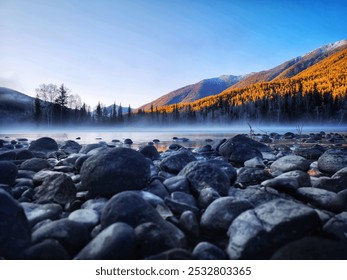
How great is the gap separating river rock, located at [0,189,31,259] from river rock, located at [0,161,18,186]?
7.22 ft

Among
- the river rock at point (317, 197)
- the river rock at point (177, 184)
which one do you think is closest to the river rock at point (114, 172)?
the river rock at point (177, 184)

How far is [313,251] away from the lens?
74.9 inches

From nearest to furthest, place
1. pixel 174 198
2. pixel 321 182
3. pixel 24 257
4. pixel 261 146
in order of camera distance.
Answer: pixel 24 257
pixel 174 198
pixel 321 182
pixel 261 146

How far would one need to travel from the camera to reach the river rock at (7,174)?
443 cm

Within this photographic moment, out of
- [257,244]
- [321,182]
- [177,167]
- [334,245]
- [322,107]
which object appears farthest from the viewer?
[322,107]

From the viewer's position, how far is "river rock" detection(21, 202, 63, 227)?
3.01 m

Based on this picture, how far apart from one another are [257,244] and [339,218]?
1.23 m

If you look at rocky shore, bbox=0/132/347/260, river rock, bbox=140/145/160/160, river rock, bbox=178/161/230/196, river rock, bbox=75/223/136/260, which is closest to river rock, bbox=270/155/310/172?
rocky shore, bbox=0/132/347/260

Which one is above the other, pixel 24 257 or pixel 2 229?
pixel 2 229

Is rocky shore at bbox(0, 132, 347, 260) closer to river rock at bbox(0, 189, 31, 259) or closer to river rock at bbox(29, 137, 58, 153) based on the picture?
river rock at bbox(0, 189, 31, 259)

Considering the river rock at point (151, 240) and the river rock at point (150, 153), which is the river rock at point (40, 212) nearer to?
the river rock at point (151, 240)
